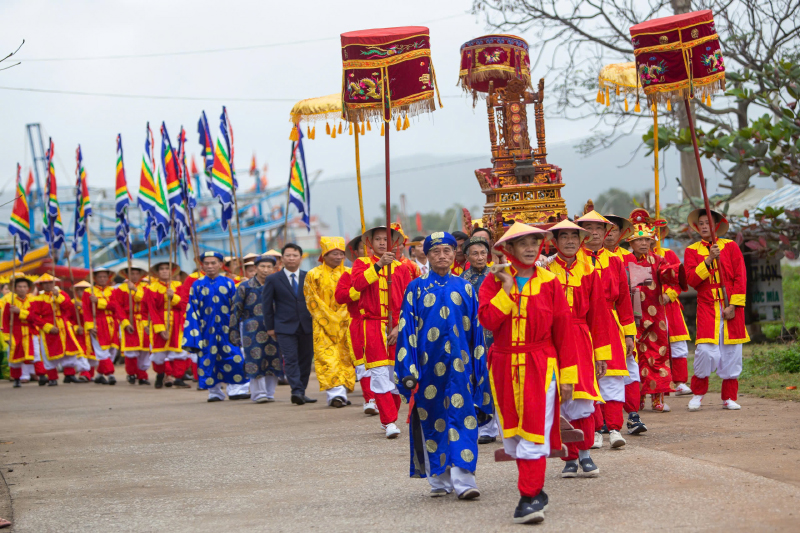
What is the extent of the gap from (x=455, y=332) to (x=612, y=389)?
193cm

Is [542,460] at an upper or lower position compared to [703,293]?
lower

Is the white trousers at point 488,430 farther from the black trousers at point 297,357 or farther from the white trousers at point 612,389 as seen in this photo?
the black trousers at point 297,357

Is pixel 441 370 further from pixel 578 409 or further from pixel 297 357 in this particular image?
pixel 297 357

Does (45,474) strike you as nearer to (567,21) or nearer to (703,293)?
(703,293)

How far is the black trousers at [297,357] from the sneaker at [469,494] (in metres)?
6.11

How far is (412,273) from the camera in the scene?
356 inches

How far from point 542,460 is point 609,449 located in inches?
84.8

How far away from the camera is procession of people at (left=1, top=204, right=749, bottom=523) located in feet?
17.5

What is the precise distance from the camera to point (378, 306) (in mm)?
8914

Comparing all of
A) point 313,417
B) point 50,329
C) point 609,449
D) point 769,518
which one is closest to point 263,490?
point 609,449

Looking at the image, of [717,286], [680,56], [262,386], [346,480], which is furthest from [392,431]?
[680,56]

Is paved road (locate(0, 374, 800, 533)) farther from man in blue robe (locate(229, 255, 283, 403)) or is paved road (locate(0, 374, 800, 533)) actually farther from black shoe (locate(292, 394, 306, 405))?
man in blue robe (locate(229, 255, 283, 403))

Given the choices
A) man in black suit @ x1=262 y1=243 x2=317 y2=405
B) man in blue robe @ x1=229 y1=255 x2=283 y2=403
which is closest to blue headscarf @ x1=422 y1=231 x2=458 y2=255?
man in black suit @ x1=262 y1=243 x2=317 y2=405

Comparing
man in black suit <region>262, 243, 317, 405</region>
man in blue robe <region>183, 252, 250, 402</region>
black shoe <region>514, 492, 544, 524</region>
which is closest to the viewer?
black shoe <region>514, 492, 544, 524</region>
